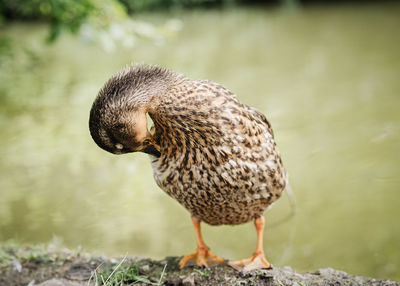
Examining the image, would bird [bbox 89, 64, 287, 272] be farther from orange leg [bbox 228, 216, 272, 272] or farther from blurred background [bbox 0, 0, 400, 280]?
blurred background [bbox 0, 0, 400, 280]

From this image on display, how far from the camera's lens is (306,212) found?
11.6ft

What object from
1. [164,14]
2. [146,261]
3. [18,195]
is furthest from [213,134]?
[164,14]

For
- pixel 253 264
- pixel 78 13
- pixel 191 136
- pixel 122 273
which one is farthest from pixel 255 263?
pixel 78 13

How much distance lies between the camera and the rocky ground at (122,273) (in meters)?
2.35

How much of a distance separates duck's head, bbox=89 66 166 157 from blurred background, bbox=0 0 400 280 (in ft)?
4.90

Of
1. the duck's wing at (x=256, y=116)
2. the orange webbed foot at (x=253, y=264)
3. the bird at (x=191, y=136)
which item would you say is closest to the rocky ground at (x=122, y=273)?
the orange webbed foot at (x=253, y=264)

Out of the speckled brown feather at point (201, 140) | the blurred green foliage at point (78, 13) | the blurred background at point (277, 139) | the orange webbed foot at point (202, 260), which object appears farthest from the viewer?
the blurred green foliage at point (78, 13)

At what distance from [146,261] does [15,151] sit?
3.45m

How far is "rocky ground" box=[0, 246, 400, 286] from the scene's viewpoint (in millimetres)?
2354

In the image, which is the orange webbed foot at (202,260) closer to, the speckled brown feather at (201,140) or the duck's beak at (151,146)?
the speckled brown feather at (201,140)

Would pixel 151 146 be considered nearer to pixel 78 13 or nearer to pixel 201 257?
pixel 201 257

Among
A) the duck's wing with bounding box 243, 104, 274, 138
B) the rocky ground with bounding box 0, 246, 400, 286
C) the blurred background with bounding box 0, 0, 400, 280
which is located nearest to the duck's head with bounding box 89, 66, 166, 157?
the duck's wing with bounding box 243, 104, 274, 138

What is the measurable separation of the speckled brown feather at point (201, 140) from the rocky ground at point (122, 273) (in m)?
0.41

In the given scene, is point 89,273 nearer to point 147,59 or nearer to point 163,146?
point 163,146
